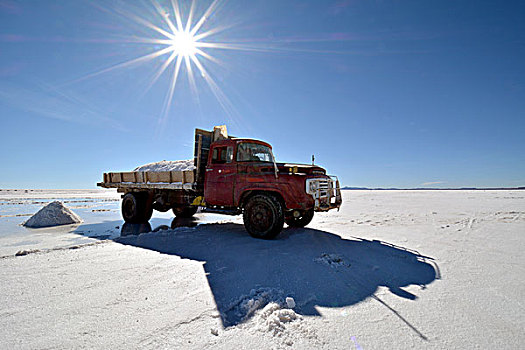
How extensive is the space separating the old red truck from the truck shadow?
0.71 m

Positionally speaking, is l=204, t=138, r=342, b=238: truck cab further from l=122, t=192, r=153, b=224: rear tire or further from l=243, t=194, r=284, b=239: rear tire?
l=122, t=192, r=153, b=224: rear tire

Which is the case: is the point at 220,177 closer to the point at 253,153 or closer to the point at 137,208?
the point at 253,153

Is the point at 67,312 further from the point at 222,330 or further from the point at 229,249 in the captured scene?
the point at 229,249

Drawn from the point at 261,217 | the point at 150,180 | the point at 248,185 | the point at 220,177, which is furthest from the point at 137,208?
the point at 261,217

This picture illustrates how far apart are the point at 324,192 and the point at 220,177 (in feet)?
9.70

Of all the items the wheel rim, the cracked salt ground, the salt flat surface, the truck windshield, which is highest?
the truck windshield

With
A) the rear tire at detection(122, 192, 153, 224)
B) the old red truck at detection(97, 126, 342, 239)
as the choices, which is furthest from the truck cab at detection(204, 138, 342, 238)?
the rear tire at detection(122, 192, 153, 224)

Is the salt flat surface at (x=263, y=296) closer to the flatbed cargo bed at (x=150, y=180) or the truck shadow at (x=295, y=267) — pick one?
the truck shadow at (x=295, y=267)

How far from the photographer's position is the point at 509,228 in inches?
297

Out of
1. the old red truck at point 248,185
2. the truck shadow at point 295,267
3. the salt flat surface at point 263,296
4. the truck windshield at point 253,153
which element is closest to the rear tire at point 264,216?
the old red truck at point 248,185

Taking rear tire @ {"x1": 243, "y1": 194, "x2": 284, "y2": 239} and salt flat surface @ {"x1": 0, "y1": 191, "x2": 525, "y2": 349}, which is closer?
salt flat surface @ {"x1": 0, "y1": 191, "x2": 525, "y2": 349}

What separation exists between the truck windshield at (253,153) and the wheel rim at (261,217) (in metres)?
1.46

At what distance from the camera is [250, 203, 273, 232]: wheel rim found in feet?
19.8

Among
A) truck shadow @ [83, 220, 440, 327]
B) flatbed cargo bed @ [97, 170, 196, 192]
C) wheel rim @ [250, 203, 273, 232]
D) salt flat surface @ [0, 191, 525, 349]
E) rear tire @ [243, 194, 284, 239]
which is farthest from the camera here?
flatbed cargo bed @ [97, 170, 196, 192]
